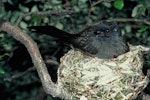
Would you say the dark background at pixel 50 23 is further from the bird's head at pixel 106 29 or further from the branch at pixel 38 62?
the branch at pixel 38 62

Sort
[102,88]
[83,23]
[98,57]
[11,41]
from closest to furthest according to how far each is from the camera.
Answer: [102,88] < [98,57] < [11,41] < [83,23]

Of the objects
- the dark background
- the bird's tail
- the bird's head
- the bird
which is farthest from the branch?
the bird's head

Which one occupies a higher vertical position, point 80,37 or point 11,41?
point 80,37

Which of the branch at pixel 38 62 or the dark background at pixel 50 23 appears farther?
the dark background at pixel 50 23

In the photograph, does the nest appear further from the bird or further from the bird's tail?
the bird's tail

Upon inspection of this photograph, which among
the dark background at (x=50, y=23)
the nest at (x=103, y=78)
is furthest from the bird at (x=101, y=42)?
the dark background at (x=50, y=23)

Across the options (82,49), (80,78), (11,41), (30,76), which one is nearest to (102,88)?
(80,78)

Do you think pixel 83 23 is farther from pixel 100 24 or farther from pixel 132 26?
pixel 100 24
